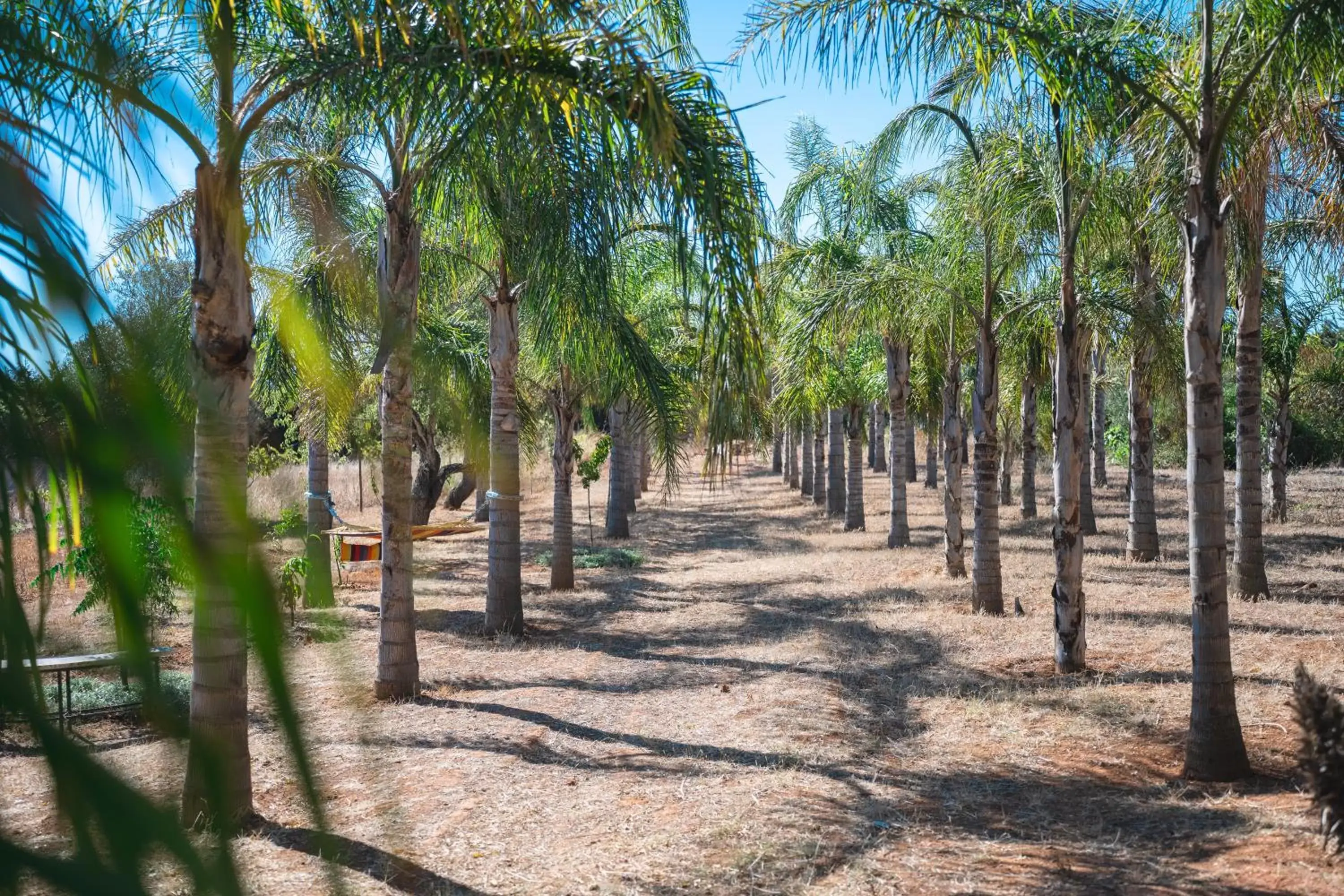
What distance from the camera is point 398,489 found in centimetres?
908

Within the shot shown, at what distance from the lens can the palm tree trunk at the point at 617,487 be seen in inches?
883

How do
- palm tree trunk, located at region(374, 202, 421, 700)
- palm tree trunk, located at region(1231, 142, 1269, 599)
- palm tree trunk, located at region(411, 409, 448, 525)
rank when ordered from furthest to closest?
palm tree trunk, located at region(411, 409, 448, 525)
palm tree trunk, located at region(1231, 142, 1269, 599)
palm tree trunk, located at region(374, 202, 421, 700)

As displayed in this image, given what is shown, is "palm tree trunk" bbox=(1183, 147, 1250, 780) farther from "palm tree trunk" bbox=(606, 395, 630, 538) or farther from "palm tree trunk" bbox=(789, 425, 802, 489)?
"palm tree trunk" bbox=(789, 425, 802, 489)

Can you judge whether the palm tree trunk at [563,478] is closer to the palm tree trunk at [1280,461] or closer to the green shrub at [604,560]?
the green shrub at [604,560]

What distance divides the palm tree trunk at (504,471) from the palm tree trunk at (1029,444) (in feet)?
33.1

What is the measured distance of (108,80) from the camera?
79 cm

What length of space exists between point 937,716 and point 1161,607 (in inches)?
213

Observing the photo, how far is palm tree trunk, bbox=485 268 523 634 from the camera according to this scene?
11984mm

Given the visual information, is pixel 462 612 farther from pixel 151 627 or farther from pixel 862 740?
pixel 151 627

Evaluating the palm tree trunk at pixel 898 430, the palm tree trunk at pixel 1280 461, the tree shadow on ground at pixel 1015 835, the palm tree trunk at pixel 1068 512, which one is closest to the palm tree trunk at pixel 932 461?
the palm tree trunk at pixel 898 430

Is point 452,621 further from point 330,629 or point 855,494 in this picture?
point 330,629

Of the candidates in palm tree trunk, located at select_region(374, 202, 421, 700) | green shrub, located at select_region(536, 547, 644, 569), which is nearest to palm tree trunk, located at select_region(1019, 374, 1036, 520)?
green shrub, located at select_region(536, 547, 644, 569)

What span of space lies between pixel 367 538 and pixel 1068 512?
15999 mm

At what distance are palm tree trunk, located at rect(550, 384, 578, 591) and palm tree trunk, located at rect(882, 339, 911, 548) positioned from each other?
223 inches
